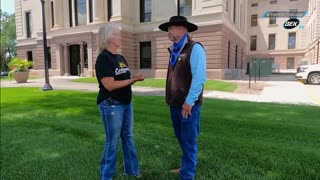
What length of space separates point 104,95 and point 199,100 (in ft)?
3.54

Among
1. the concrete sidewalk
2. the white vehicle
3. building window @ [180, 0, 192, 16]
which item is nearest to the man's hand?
the concrete sidewalk

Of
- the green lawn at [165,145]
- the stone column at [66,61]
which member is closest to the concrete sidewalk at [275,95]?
the green lawn at [165,145]

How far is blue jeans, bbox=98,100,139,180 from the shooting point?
122 inches

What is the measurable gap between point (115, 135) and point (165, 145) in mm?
1591

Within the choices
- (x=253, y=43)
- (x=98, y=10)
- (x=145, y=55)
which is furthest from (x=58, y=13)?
(x=253, y=43)

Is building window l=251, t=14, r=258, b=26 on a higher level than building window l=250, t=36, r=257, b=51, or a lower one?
higher

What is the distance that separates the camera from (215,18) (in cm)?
2056

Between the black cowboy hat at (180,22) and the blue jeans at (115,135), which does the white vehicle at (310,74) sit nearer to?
the black cowboy hat at (180,22)

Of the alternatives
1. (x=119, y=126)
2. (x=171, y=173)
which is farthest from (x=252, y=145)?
(x=119, y=126)

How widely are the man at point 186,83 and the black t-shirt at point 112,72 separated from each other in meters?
0.51

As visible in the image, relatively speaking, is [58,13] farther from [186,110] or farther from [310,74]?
[186,110]

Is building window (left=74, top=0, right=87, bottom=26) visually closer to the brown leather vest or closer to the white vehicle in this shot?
the white vehicle

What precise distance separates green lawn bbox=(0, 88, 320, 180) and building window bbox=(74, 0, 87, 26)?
22148 mm

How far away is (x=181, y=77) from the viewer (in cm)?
299
